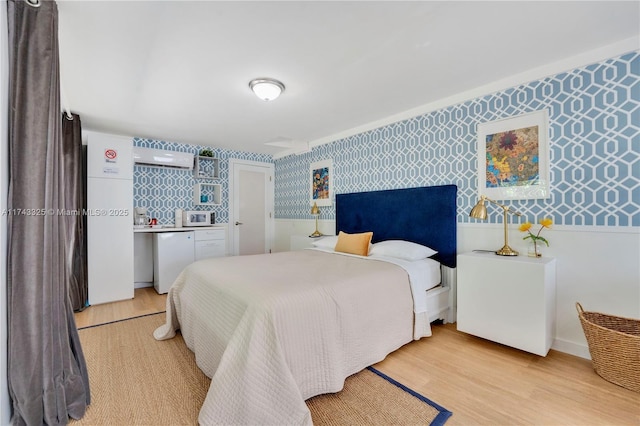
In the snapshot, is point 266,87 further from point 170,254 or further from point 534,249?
point 170,254

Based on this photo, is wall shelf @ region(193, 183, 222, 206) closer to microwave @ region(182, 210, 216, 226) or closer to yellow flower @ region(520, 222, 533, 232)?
microwave @ region(182, 210, 216, 226)

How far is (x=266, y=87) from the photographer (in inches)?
97.8

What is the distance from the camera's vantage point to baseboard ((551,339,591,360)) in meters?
2.10

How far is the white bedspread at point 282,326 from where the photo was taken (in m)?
1.38

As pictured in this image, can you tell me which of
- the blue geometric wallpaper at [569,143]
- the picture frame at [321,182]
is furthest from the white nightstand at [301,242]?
the blue geometric wallpaper at [569,143]

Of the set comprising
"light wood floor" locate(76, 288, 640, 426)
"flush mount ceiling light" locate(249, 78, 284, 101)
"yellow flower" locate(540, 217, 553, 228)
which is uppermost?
"flush mount ceiling light" locate(249, 78, 284, 101)

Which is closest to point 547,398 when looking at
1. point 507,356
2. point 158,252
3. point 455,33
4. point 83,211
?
point 507,356

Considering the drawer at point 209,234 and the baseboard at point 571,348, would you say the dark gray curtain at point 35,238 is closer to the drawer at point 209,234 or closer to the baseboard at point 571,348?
the drawer at point 209,234

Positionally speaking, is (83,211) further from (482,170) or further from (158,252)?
(482,170)

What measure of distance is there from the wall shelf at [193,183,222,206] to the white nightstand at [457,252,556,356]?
3.95 metres

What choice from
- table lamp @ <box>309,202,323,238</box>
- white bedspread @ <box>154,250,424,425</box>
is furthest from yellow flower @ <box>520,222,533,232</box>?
table lamp @ <box>309,202,323,238</box>

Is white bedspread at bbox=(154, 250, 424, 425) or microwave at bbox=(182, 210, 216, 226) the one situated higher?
microwave at bbox=(182, 210, 216, 226)

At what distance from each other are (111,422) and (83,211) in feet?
9.49

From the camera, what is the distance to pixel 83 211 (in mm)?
3443
